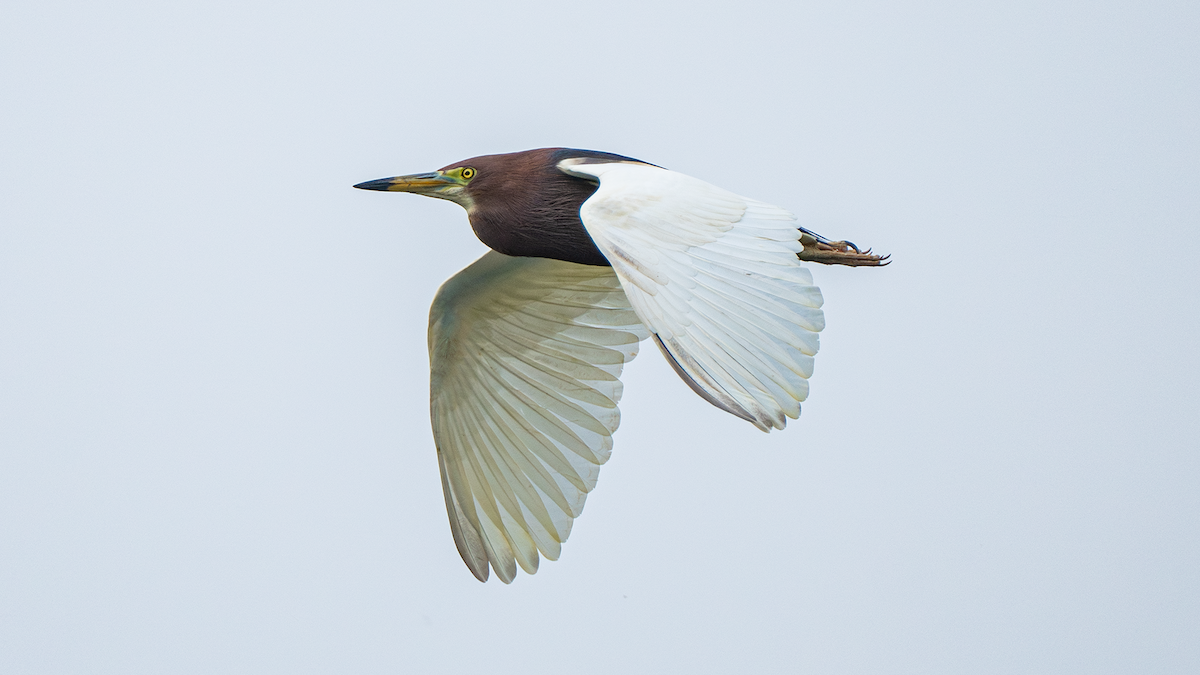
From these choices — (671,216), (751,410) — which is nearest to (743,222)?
(671,216)

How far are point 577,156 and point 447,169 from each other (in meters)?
0.38

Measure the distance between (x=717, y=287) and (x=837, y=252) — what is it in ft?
2.87

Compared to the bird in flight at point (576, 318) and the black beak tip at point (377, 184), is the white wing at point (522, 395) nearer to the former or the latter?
the bird in flight at point (576, 318)

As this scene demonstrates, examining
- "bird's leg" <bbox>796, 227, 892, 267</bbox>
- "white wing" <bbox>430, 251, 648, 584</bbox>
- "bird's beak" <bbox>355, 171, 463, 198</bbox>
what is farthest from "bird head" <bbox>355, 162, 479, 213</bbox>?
"bird's leg" <bbox>796, 227, 892, 267</bbox>

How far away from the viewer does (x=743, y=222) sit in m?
3.29

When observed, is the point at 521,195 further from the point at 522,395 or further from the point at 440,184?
the point at 522,395

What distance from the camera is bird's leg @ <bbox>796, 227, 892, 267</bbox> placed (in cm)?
385

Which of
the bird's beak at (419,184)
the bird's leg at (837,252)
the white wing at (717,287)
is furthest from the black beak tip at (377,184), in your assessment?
the bird's leg at (837,252)

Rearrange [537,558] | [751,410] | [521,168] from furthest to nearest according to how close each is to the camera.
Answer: [537,558], [521,168], [751,410]

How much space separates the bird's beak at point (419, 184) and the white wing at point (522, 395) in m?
0.45

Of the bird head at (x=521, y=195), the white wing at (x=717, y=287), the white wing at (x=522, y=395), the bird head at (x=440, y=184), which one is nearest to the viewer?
the white wing at (x=717, y=287)

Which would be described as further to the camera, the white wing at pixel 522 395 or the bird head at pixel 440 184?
the white wing at pixel 522 395

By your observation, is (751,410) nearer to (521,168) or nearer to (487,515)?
(521,168)

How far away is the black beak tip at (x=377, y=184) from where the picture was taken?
150 inches
